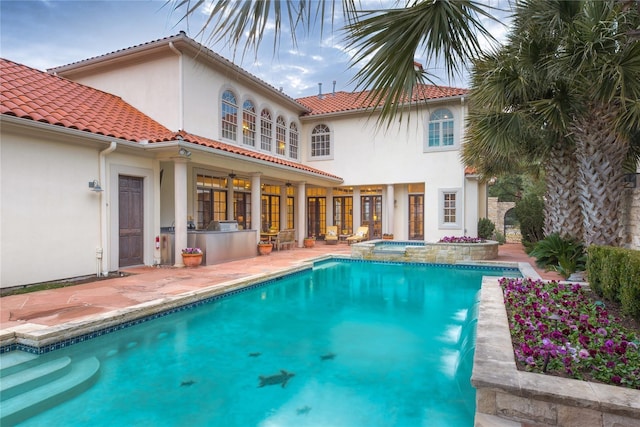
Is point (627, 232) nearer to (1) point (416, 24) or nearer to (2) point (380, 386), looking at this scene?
(2) point (380, 386)

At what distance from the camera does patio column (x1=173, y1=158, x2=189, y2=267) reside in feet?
35.1

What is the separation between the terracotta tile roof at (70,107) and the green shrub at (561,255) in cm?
933

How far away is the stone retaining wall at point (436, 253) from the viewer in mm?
13156

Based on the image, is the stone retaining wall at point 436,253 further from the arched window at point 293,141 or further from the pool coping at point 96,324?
the pool coping at point 96,324

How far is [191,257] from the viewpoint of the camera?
10.8 metres

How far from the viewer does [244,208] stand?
1666 cm

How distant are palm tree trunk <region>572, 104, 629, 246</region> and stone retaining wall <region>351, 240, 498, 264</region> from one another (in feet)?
18.0

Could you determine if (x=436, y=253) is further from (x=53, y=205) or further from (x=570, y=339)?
(x=53, y=205)

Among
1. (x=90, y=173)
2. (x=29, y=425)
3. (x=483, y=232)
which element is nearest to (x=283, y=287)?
(x=90, y=173)

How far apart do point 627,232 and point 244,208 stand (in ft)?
44.1

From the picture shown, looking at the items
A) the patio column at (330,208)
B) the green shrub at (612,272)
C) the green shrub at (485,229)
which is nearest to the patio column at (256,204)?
the patio column at (330,208)

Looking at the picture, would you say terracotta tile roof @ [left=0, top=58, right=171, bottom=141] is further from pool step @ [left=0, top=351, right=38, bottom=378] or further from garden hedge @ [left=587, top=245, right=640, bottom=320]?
garden hedge @ [left=587, top=245, right=640, bottom=320]

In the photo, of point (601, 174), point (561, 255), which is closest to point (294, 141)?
point (561, 255)

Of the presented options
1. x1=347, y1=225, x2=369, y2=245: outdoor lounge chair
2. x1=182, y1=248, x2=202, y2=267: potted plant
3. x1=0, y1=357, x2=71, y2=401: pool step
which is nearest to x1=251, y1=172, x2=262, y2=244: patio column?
x1=182, y1=248, x2=202, y2=267: potted plant
